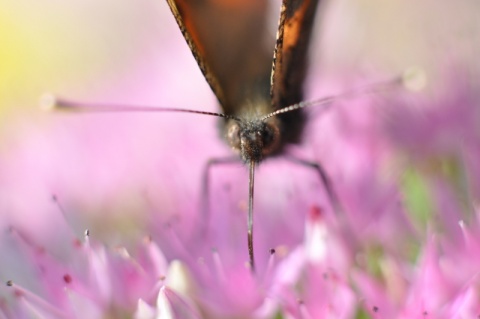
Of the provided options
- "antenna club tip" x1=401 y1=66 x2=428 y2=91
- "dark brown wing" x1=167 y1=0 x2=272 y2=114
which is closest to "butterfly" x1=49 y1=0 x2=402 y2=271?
"dark brown wing" x1=167 y1=0 x2=272 y2=114

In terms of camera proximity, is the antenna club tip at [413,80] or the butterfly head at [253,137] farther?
the antenna club tip at [413,80]

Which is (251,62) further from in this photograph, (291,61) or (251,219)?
(251,219)

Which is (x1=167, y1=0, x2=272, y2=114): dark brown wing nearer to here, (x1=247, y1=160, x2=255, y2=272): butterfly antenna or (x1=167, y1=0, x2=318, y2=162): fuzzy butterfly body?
(x1=167, y1=0, x2=318, y2=162): fuzzy butterfly body

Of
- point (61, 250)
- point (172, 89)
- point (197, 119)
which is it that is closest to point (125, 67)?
point (172, 89)

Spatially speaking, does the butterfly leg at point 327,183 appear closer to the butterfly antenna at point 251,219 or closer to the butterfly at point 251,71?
the butterfly at point 251,71

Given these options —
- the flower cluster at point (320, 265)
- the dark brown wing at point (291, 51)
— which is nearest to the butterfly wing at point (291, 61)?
the dark brown wing at point (291, 51)
